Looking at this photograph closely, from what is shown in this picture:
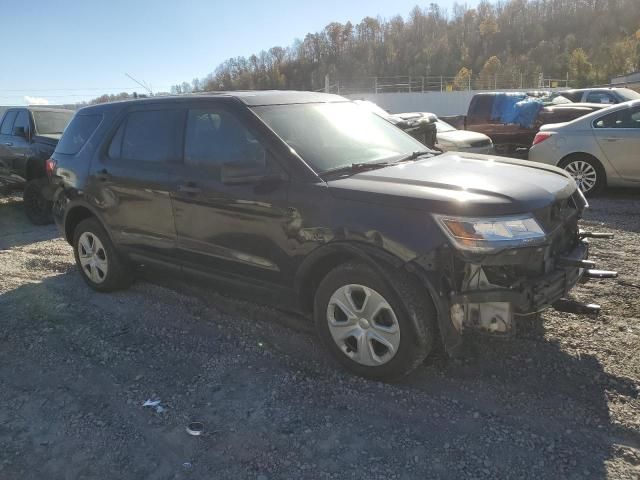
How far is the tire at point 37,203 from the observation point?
9023 mm

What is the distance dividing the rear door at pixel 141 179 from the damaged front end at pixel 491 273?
93.5 inches

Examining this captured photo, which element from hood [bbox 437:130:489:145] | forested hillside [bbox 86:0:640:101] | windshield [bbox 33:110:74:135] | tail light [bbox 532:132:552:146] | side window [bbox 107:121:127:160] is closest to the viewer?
side window [bbox 107:121:127:160]

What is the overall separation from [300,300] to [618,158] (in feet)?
22.1

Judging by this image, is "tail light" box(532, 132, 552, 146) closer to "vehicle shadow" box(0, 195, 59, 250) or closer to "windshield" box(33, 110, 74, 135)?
"vehicle shadow" box(0, 195, 59, 250)

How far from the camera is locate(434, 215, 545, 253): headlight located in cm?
291

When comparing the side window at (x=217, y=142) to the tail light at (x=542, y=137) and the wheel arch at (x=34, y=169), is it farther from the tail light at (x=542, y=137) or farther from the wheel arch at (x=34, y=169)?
the tail light at (x=542, y=137)

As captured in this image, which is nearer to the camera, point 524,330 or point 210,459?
point 210,459

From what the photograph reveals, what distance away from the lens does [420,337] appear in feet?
10.2

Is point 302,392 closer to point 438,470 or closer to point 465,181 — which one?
point 438,470

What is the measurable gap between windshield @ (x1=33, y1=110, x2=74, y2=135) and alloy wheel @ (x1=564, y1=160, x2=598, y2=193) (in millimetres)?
8971

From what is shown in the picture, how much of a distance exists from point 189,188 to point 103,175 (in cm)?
129


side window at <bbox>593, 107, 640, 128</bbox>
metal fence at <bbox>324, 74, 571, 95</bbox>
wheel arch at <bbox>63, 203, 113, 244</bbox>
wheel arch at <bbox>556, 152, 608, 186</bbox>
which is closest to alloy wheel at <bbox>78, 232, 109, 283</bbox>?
wheel arch at <bbox>63, 203, 113, 244</bbox>

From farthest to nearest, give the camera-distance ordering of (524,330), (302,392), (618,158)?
1. (618,158)
2. (524,330)
3. (302,392)

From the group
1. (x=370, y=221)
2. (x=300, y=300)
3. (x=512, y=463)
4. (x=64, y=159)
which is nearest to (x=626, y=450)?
(x=512, y=463)
